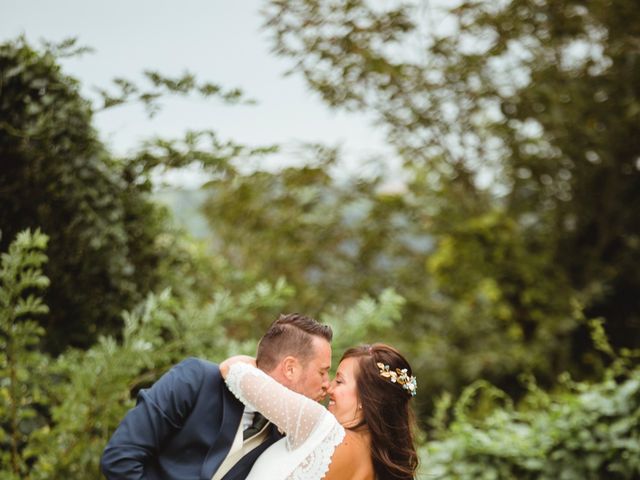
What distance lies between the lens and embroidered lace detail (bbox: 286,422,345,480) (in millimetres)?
2471

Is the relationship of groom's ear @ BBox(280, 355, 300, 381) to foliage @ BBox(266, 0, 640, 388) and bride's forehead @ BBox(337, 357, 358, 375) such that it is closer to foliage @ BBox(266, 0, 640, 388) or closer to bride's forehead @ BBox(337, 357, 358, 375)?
bride's forehead @ BBox(337, 357, 358, 375)

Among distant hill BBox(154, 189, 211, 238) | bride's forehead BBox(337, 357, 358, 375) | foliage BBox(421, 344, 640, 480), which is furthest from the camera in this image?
distant hill BBox(154, 189, 211, 238)

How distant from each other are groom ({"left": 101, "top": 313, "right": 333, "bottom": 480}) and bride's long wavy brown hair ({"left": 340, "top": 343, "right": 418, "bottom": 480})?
0.67 ft

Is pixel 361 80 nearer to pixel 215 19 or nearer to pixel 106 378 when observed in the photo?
pixel 215 19

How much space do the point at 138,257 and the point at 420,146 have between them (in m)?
4.41

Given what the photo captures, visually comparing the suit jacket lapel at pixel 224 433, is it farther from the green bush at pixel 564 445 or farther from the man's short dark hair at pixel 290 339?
the green bush at pixel 564 445

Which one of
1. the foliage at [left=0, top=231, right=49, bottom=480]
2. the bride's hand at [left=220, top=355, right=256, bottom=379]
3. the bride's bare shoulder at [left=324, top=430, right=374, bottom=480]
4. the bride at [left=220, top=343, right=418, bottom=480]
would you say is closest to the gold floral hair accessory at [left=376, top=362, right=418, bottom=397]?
the bride at [left=220, top=343, right=418, bottom=480]

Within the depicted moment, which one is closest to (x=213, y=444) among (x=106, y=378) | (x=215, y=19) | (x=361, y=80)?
(x=106, y=378)

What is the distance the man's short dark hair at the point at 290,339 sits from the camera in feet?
8.59

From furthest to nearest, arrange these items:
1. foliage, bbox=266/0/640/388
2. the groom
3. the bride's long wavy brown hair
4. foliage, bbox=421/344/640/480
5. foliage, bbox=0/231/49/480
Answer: foliage, bbox=266/0/640/388 < foliage, bbox=421/344/640/480 < foliage, bbox=0/231/49/480 < the bride's long wavy brown hair < the groom

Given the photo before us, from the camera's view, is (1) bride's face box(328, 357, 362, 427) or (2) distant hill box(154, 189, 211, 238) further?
(2) distant hill box(154, 189, 211, 238)

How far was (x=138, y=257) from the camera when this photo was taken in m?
4.78

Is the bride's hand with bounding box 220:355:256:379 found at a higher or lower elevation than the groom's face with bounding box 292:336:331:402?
higher

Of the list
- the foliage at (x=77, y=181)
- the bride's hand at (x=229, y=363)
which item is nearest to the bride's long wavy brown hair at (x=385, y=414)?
the bride's hand at (x=229, y=363)
